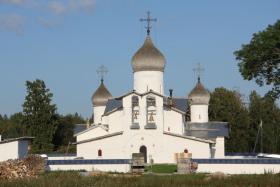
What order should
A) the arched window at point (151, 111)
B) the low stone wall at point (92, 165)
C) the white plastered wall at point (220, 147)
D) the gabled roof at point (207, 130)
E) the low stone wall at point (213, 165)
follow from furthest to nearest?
the gabled roof at point (207, 130) < the white plastered wall at point (220, 147) < the arched window at point (151, 111) < the low stone wall at point (92, 165) < the low stone wall at point (213, 165)

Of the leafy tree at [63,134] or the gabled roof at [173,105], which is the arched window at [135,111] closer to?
the gabled roof at [173,105]

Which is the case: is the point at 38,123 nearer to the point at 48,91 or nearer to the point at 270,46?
the point at 48,91

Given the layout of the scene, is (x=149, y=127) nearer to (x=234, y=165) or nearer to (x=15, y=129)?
(x=234, y=165)

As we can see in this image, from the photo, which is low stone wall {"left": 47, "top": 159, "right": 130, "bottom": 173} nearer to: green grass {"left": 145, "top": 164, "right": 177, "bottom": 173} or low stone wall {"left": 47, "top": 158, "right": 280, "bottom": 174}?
low stone wall {"left": 47, "top": 158, "right": 280, "bottom": 174}

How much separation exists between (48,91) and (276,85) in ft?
107

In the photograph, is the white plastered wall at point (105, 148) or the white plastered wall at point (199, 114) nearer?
the white plastered wall at point (105, 148)

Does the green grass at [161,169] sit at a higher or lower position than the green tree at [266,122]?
lower

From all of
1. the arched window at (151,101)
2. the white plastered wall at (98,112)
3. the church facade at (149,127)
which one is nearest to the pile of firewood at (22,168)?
the church facade at (149,127)

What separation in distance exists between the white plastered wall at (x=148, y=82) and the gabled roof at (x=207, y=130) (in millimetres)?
4970

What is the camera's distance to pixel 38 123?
204 feet

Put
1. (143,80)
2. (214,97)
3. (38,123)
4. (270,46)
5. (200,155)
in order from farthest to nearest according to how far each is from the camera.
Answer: (214,97) < (38,123) < (143,80) < (200,155) < (270,46)

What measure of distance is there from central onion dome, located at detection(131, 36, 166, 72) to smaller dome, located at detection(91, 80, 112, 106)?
26.1 ft

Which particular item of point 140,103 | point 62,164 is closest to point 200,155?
point 140,103

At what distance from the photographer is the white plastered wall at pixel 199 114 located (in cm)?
5381
